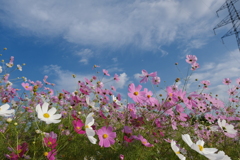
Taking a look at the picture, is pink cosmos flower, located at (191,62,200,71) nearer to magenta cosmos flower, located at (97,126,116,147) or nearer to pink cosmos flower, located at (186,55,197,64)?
pink cosmos flower, located at (186,55,197,64)

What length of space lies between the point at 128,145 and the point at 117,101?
38 centimetres

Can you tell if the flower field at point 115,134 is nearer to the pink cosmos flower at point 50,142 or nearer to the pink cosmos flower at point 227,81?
the pink cosmos flower at point 50,142

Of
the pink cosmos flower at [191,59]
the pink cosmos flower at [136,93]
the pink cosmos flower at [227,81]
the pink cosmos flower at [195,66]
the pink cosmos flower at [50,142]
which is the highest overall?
the pink cosmos flower at [227,81]

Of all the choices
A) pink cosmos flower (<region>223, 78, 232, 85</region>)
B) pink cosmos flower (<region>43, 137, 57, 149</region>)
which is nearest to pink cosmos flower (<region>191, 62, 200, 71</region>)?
pink cosmos flower (<region>223, 78, 232, 85</region>)

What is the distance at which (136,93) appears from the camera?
1.34 m

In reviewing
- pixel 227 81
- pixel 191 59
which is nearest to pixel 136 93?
pixel 191 59

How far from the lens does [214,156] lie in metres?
0.90

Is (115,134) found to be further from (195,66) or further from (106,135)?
(195,66)

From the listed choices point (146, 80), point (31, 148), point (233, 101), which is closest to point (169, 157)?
point (146, 80)

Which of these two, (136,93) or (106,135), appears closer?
(106,135)

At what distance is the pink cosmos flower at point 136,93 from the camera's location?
129 centimetres

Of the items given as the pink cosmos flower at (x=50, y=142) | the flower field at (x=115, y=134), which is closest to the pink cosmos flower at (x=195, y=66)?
the flower field at (x=115, y=134)

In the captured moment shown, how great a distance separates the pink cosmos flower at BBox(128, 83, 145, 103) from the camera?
4.24 ft

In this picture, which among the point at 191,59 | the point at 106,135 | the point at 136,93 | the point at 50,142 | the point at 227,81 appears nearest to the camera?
the point at 50,142
